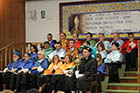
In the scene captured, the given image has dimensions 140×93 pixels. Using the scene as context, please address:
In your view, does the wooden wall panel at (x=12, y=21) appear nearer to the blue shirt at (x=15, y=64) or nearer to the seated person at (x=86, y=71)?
the blue shirt at (x=15, y=64)

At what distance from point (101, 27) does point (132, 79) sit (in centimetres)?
279

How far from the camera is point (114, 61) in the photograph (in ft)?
26.5

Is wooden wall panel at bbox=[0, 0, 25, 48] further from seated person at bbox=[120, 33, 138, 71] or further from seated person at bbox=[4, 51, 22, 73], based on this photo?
seated person at bbox=[120, 33, 138, 71]

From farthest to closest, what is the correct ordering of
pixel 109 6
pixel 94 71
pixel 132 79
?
pixel 109 6 → pixel 132 79 → pixel 94 71

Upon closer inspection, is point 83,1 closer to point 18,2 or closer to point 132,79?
point 18,2

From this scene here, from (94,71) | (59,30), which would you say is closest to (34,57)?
(59,30)

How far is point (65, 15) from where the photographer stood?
1080 cm

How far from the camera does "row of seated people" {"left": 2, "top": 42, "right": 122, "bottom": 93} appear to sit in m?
6.77

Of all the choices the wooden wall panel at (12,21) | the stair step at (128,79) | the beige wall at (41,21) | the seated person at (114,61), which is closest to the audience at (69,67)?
the seated person at (114,61)

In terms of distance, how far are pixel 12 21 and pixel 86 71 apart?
15.6 feet

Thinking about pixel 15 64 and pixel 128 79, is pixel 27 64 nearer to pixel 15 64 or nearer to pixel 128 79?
pixel 15 64

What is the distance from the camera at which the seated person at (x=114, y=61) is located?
783cm

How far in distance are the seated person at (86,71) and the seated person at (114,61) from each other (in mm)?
1179

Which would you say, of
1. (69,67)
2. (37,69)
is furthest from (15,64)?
(69,67)
